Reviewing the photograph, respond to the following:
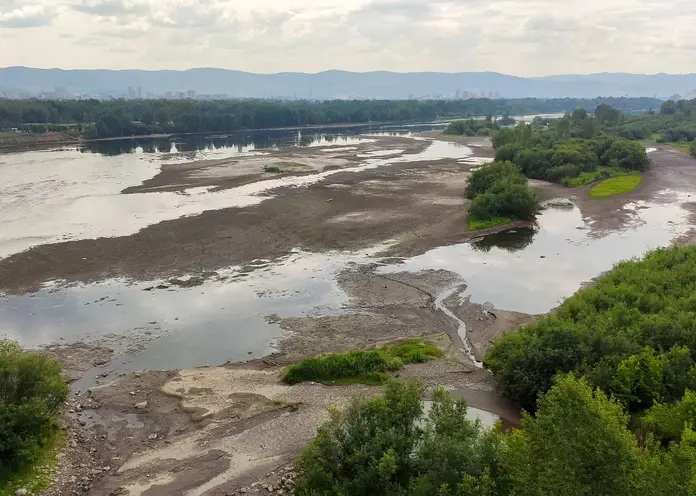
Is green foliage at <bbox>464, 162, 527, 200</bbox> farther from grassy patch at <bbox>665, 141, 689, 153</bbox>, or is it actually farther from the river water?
grassy patch at <bbox>665, 141, 689, 153</bbox>

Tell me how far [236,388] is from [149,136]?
5370 inches

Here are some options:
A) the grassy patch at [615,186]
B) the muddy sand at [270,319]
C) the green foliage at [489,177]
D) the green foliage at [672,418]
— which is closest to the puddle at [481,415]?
the muddy sand at [270,319]

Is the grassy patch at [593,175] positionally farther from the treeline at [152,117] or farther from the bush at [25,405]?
the treeline at [152,117]

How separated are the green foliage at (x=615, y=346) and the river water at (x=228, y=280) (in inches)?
300

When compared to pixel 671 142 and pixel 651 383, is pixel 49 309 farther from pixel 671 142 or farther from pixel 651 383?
pixel 671 142

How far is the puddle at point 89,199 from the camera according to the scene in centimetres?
5116

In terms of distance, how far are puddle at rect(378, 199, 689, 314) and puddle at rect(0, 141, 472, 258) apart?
2713cm

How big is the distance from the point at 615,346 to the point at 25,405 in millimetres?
22517

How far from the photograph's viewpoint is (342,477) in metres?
17.2

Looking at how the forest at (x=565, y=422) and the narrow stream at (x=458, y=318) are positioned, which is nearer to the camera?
the forest at (x=565, y=422)

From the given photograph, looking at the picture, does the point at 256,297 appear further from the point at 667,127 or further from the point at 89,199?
the point at 667,127

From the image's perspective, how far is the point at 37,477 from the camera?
18.8m

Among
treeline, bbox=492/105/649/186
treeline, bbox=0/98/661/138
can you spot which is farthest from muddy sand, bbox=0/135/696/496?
treeline, bbox=0/98/661/138

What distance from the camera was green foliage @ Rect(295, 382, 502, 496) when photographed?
48.9 feet
